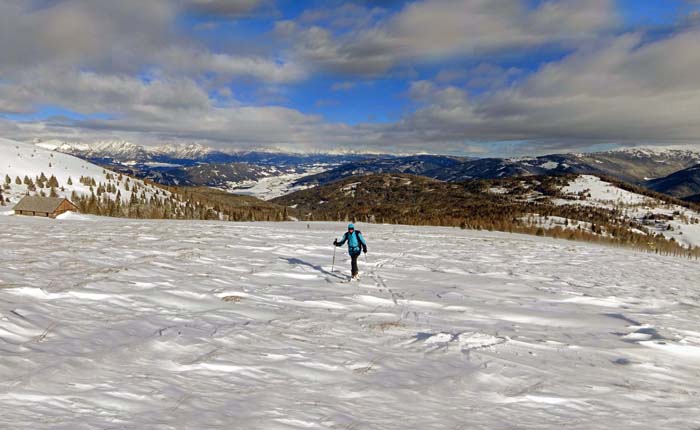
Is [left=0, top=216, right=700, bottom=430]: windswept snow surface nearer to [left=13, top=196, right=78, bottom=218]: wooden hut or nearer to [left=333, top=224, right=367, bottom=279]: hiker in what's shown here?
[left=333, top=224, right=367, bottom=279]: hiker

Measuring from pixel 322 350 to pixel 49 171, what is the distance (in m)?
72.1

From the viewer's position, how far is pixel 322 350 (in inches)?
302

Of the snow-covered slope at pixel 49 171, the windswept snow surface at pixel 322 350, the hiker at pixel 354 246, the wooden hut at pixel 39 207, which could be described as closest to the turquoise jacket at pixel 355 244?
the hiker at pixel 354 246

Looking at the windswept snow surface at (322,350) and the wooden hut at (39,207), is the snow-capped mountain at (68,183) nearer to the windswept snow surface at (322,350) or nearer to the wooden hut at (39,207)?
the wooden hut at (39,207)

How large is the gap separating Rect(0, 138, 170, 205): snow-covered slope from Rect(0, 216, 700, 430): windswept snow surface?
47.5 m

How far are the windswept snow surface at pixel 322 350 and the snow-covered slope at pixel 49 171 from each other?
47476mm

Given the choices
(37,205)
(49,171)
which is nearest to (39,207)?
(37,205)

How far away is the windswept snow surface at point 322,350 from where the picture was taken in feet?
16.8

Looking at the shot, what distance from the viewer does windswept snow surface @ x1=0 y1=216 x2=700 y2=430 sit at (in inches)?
202

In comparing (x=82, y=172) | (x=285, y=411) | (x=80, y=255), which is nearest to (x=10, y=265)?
(x=80, y=255)

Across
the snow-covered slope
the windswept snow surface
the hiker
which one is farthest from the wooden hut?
the hiker

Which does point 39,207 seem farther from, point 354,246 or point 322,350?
point 322,350

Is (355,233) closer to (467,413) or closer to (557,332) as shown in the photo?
(557,332)

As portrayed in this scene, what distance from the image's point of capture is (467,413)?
559 cm
